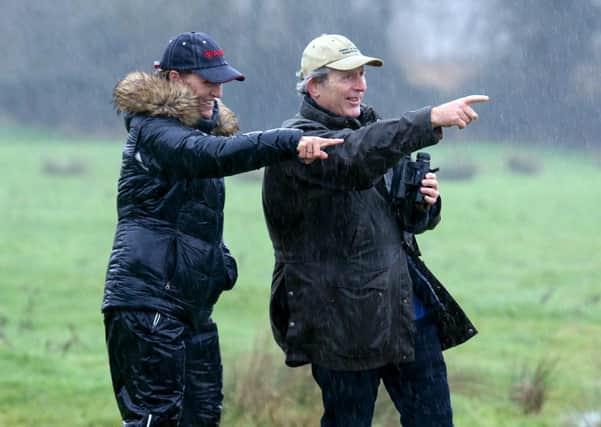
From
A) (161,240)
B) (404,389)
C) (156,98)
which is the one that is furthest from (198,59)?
(404,389)

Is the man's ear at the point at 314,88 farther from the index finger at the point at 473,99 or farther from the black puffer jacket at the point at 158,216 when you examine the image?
the index finger at the point at 473,99

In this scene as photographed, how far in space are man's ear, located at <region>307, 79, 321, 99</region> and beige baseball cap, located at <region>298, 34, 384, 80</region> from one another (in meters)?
0.04

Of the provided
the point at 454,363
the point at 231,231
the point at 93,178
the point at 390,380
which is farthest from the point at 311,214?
the point at 93,178

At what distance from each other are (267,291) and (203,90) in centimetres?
764

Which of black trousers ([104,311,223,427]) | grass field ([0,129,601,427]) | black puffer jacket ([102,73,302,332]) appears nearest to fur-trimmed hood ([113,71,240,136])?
black puffer jacket ([102,73,302,332])

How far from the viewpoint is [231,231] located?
1634 cm

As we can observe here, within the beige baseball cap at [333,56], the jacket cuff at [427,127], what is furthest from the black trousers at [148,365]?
the jacket cuff at [427,127]

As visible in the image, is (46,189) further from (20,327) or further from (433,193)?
(433,193)

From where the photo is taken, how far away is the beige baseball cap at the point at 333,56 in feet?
13.5

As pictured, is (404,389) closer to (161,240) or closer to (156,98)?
(161,240)

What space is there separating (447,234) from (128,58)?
2389cm

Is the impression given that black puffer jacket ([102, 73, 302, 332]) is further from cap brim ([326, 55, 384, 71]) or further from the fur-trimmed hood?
cap brim ([326, 55, 384, 71])

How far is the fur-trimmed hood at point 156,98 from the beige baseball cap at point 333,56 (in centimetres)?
45

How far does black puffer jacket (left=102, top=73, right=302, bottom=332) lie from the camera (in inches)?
167
